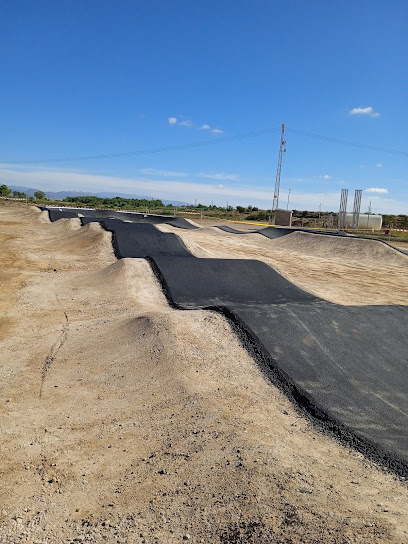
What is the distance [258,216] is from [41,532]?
57364 millimetres

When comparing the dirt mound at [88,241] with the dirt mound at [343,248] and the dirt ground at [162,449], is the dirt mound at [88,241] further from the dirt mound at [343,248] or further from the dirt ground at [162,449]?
the dirt mound at [343,248]

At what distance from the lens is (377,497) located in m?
3.95

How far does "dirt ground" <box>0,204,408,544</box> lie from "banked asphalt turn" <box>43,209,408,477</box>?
298 mm

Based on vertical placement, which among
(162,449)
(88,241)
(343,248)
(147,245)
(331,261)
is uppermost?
(343,248)

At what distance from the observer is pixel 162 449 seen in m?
4.62

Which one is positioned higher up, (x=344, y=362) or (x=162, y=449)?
(x=344, y=362)

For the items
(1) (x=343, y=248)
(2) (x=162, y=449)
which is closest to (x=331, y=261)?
(1) (x=343, y=248)

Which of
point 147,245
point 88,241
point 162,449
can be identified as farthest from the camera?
point 88,241

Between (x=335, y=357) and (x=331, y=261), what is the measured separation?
1558cm

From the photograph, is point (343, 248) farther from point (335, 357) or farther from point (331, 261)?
point (335, 357)

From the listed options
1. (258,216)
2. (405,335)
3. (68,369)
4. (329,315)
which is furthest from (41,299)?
(258,216)

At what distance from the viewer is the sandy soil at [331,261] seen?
14.5 metres

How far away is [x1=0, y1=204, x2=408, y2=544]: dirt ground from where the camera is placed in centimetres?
349

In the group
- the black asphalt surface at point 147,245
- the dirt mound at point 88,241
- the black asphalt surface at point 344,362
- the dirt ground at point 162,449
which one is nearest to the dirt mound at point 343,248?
the black asphalt surface at point 147,245
